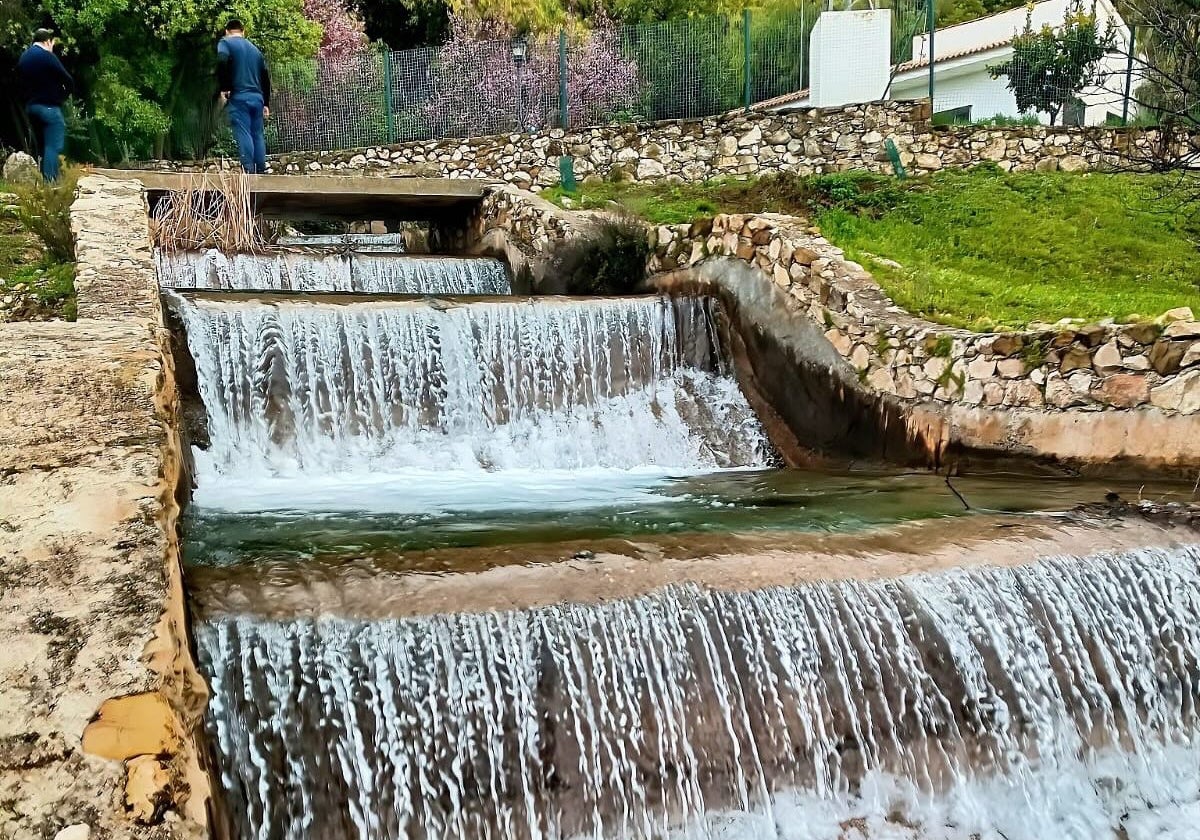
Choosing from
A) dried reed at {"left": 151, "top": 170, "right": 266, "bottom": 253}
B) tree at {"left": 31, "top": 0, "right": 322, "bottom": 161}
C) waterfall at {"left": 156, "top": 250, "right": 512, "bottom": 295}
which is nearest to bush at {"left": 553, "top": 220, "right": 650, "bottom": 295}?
waterfall at {"left": 156, "top": 250, "right": 512, "bottom": 295}

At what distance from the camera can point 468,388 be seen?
261 inches

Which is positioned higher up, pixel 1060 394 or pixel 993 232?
pixel 993 232

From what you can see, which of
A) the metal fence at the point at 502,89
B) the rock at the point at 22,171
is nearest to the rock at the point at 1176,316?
the rock at the point at 22,171

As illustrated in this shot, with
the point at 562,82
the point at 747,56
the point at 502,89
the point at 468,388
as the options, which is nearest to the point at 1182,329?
the point at 468,388

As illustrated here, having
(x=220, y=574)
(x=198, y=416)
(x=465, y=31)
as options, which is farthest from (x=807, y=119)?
(x=220, y=574)

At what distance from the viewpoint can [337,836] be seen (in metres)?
2.90

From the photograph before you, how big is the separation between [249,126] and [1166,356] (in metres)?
8.17

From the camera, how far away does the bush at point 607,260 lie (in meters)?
8.73

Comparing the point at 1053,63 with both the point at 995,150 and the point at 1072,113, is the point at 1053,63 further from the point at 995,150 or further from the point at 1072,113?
the point at 995,150

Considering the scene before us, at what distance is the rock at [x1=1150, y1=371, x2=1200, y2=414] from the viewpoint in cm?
514

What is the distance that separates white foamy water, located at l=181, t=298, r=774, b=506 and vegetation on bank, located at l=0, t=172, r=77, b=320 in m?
0.78

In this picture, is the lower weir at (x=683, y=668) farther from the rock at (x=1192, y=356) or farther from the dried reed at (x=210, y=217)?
the dried reed at (x=210, y=217)

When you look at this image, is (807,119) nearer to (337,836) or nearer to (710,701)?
(710,701)

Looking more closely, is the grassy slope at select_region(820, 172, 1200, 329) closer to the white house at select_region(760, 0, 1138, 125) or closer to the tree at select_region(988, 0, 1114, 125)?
the tree at select_region(988, 0, 1114, 125)
